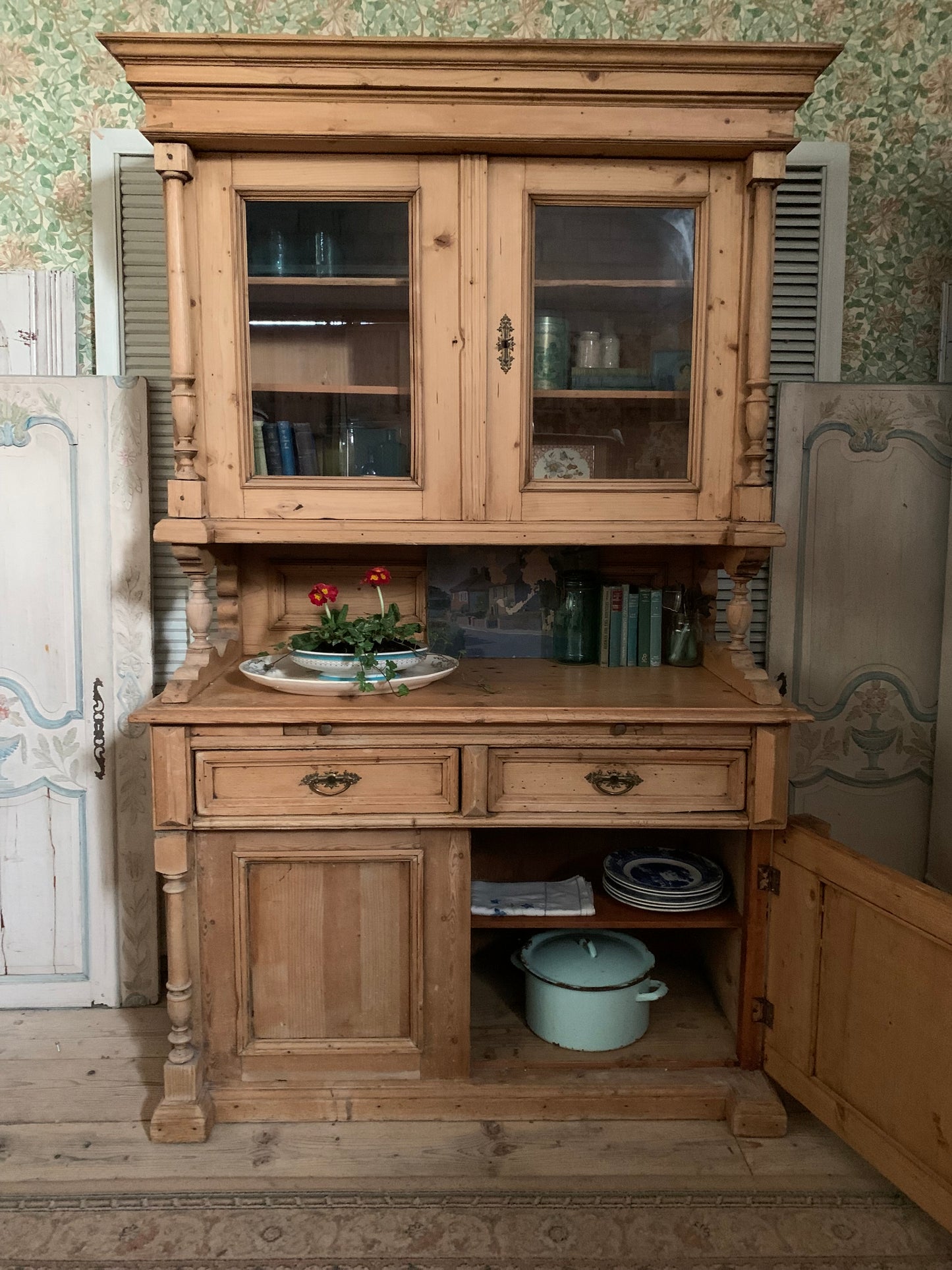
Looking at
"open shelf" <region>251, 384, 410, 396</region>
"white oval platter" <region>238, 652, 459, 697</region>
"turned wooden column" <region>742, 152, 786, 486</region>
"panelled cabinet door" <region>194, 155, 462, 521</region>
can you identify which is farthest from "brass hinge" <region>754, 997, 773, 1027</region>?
"open shelf" <region>251, 384, 410, 396</region>

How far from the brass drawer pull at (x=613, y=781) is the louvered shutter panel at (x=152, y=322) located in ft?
4.01

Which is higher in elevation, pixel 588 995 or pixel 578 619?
pixel 578 619

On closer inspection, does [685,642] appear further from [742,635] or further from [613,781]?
[613,781]

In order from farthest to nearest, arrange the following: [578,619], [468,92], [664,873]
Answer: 1. [578,619]
2. [664,873]
3. [468,92]

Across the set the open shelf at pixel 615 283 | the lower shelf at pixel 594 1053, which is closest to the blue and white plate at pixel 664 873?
the lower shelf at pixel 594 1053

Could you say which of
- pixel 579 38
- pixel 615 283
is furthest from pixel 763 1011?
pixel 579 38

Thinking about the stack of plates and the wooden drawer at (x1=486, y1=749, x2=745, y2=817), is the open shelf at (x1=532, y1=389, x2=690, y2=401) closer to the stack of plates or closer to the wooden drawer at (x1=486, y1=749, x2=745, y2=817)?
the wooden drawer at (x1=486, y1=749, x2=745, y2=817)

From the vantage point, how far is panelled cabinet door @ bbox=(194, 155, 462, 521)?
185cm

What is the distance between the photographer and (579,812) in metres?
1.88

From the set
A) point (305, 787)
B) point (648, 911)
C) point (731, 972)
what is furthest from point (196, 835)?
point (731, 972)

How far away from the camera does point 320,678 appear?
1.91 meters

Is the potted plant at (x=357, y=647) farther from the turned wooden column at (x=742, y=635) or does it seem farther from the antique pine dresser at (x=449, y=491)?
the turned wooden column at (x=742, y=635)

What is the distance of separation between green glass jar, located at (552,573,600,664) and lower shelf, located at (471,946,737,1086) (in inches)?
34.5

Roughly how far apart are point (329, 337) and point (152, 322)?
66cm
